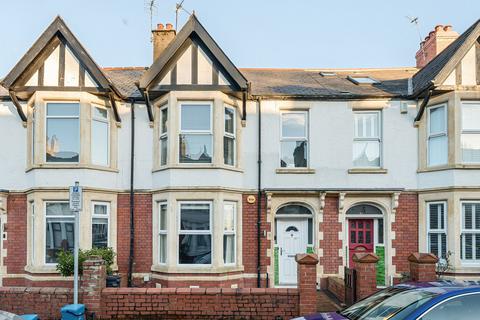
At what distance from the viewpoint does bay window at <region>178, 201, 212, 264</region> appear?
13844 millimetres

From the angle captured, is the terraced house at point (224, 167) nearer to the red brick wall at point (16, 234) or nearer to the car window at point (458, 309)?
the red brick wall at point (16, 234)

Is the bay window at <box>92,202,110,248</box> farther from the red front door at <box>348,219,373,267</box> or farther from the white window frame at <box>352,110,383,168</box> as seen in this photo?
the white window frame at <box>352,110,383,168</box>

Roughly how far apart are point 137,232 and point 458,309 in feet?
33.9

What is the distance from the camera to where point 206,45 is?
13.9m

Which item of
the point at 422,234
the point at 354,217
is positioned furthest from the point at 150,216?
the point at 422,234

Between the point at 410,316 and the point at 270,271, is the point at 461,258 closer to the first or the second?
the point at 270,271

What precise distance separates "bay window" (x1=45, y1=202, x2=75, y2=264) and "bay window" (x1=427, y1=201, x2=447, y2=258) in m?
9.84

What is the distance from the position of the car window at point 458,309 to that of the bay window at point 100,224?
10402 mm

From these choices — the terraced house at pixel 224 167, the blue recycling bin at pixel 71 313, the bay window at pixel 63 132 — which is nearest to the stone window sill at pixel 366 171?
→ the terraced house at pixel 224 167

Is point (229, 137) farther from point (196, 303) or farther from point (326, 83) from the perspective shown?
point (196, 303)

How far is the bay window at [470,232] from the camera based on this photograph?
46.0 feet

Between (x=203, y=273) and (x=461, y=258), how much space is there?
6.96m

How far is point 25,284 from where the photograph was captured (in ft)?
46.3

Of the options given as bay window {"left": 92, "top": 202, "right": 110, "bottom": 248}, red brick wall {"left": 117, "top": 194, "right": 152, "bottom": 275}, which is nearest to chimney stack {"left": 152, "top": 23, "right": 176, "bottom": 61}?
red brick wall {"left": 117, "top": 194, "right": 152, "bottom": 275}
